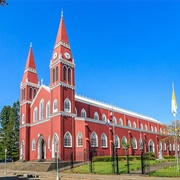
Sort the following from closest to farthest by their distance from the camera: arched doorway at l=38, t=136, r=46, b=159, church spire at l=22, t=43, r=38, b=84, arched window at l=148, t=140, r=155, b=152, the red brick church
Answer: the red brick church < arched doorway at l=38, t=136, r=46, b=159 < church spire at l=22, t=43, r=38, b=84 < arched window at l=148, t=140, r=155, b=152

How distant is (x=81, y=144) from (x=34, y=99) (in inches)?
543

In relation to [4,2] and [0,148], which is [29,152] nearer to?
[0,148]

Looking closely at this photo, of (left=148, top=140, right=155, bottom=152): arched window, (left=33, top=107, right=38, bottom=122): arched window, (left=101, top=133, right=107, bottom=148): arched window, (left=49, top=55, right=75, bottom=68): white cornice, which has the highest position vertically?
(left=49, top=55, right=75, bottom=68): white cornice

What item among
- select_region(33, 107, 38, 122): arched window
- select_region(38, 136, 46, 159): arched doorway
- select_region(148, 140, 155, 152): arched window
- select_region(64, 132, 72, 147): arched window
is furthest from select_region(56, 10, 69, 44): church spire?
select_region(148, 140, 155, 152): arched window

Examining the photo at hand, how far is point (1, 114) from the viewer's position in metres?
64.6

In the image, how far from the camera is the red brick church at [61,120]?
37.8 meters

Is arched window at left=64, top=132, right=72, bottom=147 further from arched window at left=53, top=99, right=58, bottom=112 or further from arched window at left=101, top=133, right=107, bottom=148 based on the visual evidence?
arched window at left=101, top=133, right=107, bottom=148

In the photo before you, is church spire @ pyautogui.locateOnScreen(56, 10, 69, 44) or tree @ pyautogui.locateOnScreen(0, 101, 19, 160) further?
tree @ pyautogui.locateOnScreen(0, 101, 19, 160)

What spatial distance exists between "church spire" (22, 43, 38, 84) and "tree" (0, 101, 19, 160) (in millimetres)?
16448

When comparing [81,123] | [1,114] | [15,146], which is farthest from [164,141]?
[1,114]

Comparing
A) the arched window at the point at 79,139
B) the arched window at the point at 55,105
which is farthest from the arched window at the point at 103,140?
the arched window at the point at 55,105

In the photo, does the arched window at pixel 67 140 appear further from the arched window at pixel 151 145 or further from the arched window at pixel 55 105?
the arched window at pixel 151 145

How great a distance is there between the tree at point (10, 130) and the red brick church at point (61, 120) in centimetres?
1332

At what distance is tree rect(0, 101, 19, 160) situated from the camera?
57844 mm
